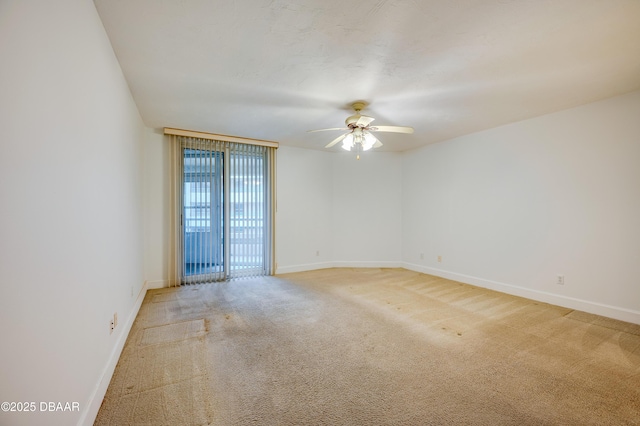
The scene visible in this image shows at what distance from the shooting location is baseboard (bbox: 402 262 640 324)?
2931mm

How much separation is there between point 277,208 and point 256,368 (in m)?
3.33

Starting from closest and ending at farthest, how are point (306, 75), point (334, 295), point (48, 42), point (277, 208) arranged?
point (48, 42), point (306, 75), point (334, 295), point (277, 208)

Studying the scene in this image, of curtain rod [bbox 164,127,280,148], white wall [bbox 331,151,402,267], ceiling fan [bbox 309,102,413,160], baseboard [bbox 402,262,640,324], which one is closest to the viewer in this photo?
baseboard [bbox 402,262,640,324]

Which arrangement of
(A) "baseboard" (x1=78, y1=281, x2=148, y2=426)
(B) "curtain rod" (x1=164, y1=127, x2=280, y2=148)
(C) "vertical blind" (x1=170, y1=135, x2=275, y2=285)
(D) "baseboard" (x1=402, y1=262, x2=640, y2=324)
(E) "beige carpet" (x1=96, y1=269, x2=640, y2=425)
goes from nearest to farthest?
1. (A) "baseboard" (x1=78, y1=281, x2=148, y2=426)
2. (E) "beige carpet" (x1=96, y1=269, x2=640, y2=425)
3. (D) "baseboard" (x1=402, y1=262, x2=640, y2=324)
4. (B) "curtain rod" (x1=164, y1=127, x2=280, y2=148)
5. (C) "vertical blind" (x1=170, y1=135, x2=275, y2=285)

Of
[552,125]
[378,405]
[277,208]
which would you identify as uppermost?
[552,125]

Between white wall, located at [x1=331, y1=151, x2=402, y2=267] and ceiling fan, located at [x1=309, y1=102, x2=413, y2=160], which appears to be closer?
ceiling fan, located at [x1=309, y1=102, x2=413, y2=160]

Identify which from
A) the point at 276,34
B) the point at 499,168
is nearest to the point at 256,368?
the point at 276,34

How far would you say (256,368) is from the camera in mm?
2047

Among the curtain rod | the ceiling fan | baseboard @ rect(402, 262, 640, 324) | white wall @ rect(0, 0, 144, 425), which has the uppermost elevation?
the curtain rod

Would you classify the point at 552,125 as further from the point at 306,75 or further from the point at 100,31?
the point at 100,31

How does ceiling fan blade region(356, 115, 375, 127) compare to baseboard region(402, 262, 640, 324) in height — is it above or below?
above

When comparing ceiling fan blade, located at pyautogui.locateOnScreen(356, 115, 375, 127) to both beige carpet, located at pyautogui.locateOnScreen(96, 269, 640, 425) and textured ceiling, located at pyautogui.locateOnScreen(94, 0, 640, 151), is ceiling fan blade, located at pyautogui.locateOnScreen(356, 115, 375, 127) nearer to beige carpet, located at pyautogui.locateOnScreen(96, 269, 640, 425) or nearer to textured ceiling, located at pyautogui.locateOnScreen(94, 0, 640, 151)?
textured ceiling, located at pyautogui.locateOnScreen(94, 0, 640, 151)

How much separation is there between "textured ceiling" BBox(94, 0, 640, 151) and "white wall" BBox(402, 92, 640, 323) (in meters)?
0.44

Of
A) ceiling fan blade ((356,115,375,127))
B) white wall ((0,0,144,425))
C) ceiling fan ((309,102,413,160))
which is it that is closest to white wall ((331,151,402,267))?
ceiling fan ((309,102,413,160))
